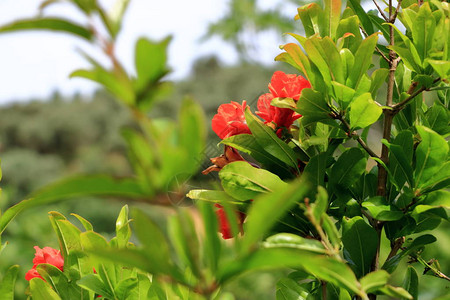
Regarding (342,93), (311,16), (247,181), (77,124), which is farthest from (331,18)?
(77,124)

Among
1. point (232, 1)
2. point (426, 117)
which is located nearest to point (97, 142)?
point (232, 1)

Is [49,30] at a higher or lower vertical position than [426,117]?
higher

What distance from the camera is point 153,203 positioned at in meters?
0.28

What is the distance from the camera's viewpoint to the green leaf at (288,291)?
1.80 ft

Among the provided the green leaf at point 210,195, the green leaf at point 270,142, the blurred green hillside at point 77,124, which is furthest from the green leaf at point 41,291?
the blurred green hillside at point 77,124

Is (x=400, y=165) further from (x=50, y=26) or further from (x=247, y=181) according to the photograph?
(x=50, y=26)

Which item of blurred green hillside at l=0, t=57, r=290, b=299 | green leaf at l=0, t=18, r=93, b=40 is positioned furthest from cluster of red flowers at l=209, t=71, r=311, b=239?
blurred green hillside at l=0, t=57, r=290, b=299

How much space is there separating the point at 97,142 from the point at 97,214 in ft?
20.8

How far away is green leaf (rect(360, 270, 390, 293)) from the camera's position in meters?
0.40

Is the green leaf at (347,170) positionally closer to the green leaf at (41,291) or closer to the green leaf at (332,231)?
the green leaf at (332,231)

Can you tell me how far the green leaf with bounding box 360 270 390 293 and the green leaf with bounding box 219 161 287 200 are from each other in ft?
0.46

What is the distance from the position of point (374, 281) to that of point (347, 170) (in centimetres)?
17

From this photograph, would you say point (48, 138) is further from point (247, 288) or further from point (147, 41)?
point (147, 41)

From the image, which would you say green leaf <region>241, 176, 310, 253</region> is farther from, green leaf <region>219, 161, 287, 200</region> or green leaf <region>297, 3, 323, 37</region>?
green leaf <region>297, 3, 323, 37</region>
